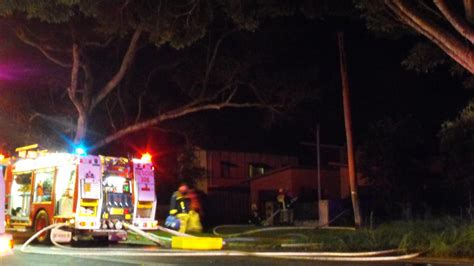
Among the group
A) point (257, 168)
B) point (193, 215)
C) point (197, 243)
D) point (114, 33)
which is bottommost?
point (197, 243)

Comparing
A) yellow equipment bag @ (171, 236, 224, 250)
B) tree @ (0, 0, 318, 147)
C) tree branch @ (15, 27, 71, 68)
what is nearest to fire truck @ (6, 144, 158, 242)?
yellow equipment bag @ (171, 236, 224, 250)

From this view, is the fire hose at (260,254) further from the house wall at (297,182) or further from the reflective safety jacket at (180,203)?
the house wall at (297,182)

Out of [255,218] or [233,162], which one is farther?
[233,162]

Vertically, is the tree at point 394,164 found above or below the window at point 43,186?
above

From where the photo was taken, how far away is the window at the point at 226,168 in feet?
133

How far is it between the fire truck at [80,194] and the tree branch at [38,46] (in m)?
5.72

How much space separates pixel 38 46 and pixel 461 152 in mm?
15263

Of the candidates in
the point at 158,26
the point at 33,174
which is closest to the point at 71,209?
the point at 33,174

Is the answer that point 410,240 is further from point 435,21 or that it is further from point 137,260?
point 137,260

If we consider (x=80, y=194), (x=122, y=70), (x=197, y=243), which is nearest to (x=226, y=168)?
(x=122, y=70)

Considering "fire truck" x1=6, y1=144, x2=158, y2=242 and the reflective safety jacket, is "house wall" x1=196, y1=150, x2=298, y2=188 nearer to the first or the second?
the reflective safety jacket

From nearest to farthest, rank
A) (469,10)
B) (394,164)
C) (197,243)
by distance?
(469,10) → (197,243) → (394,164)

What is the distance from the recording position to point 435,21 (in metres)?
13.7

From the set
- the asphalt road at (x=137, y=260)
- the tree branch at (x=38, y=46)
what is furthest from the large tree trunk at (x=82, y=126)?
the asphalt road at (x=137, y=260)
